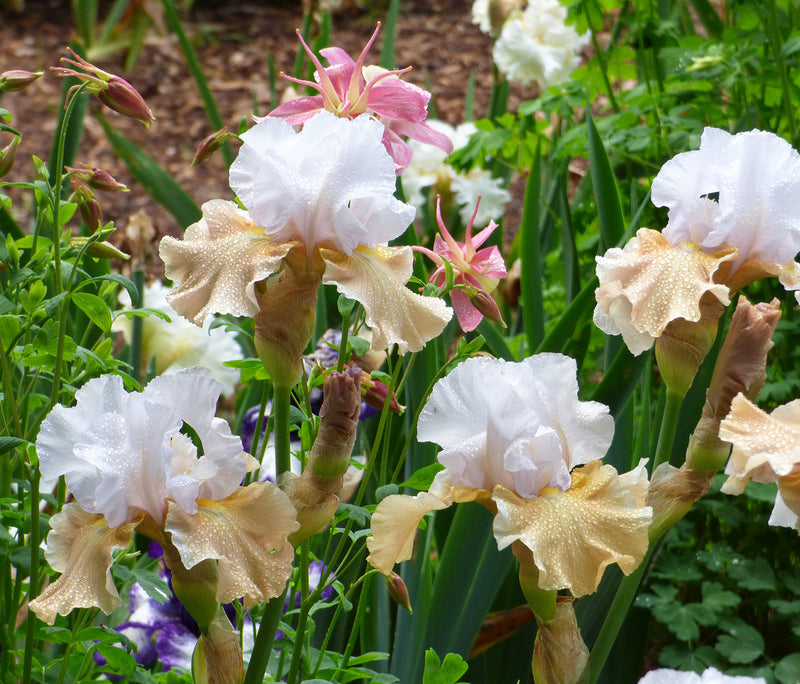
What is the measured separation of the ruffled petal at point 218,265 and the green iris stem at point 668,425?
27 centimetres

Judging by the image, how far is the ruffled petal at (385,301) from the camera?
572 mm

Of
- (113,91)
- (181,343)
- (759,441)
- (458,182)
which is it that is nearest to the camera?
(759,441)

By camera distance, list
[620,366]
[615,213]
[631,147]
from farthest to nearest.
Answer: [631,147]
[615,213]
[620,366]

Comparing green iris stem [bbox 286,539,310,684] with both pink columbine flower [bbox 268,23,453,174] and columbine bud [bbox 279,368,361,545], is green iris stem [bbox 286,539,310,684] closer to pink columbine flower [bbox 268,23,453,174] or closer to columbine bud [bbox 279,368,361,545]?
columbine bud [bbox 279,368,361,545]

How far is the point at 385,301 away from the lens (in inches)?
22.9

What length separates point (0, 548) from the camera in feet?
2.79

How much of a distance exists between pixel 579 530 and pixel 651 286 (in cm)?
17

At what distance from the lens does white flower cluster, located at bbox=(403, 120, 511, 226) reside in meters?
2.01

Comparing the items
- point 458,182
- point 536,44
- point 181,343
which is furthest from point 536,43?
point 181,343

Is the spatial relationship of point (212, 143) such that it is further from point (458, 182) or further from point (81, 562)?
point (458, 182)

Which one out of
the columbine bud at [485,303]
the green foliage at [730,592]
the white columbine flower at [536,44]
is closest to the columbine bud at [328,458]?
the columbine bud at [485,303]

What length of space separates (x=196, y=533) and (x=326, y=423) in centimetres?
9

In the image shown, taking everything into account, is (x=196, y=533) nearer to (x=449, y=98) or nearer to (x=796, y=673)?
(x=796, y=673)

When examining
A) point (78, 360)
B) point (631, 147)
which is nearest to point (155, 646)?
point (78, 360)
